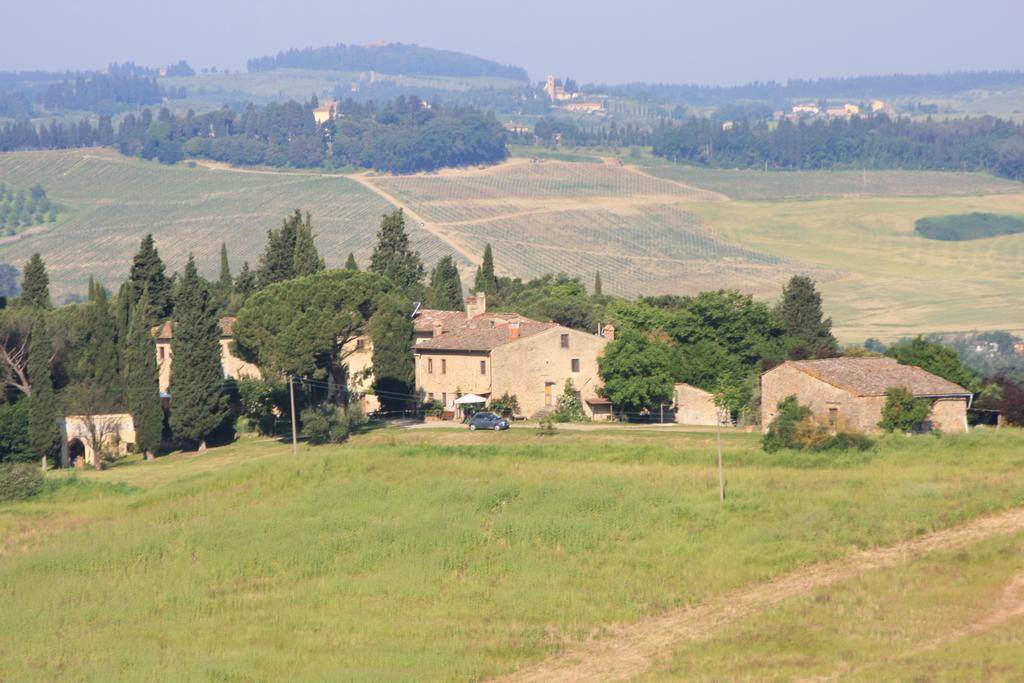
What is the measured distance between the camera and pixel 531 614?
156 ft

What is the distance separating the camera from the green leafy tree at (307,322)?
78.6m

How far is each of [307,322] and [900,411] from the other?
27.7 metres

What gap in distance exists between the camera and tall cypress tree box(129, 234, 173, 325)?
92.9 metres

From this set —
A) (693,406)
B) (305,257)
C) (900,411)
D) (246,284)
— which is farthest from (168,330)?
(900,411)

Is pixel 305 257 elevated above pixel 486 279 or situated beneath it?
elevated above

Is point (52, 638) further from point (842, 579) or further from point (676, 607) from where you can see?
point (842, 579)

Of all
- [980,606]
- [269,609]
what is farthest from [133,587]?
[980,606]

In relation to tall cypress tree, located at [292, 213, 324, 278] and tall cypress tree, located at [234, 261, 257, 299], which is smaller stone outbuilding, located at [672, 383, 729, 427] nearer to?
tall cypress tree, located at [292, 213, 324, 278]

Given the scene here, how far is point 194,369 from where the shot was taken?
266 ft

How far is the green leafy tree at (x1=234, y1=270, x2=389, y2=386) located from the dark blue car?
7860 mm

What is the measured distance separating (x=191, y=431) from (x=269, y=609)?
Result: 33304mm

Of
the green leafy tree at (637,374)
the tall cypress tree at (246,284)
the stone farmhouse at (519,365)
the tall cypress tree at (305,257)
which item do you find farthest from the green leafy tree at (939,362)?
the tall cypress tree at (246,284)

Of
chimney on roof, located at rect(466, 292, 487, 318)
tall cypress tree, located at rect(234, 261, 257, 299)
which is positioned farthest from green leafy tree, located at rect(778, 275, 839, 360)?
tall cypress tree, located at rect(234, 261, 257, 299)

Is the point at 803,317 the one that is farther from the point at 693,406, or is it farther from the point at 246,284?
the point at 246,284
